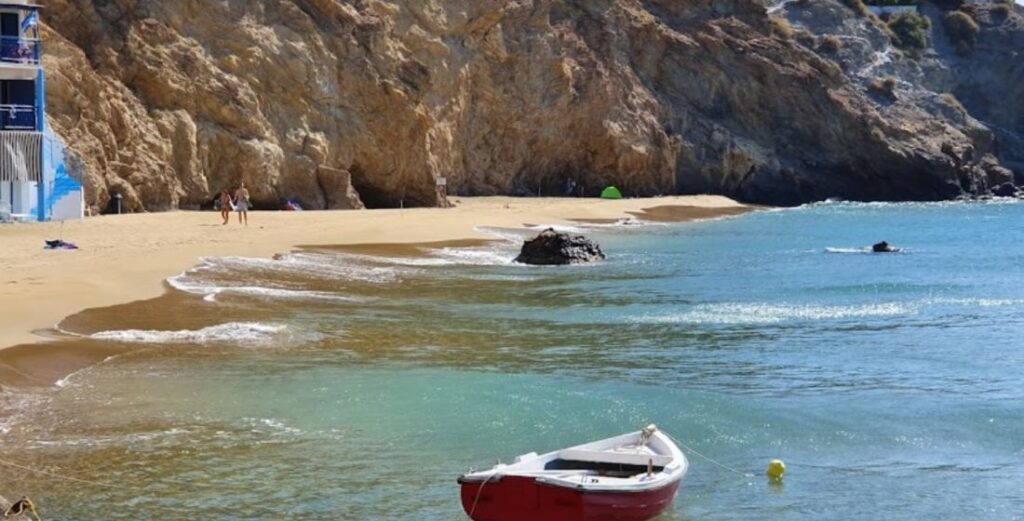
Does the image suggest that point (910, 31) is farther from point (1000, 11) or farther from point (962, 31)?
point (1000, 11)

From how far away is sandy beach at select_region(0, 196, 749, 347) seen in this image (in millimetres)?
19094

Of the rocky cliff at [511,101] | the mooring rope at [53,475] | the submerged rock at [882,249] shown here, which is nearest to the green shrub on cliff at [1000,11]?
the rocky cliff at [511,101]

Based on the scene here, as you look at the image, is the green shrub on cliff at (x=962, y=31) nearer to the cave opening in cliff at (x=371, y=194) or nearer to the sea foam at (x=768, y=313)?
the cave opening in cliff at (x=371, y=194)

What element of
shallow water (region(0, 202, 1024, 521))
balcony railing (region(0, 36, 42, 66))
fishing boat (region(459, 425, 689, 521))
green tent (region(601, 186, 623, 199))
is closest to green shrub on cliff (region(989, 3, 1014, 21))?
green tent (region(601, 186, 623, 199))

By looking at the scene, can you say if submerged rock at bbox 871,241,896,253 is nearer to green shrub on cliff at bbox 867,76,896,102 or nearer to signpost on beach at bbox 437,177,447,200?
signpost on beach at bbox 437,177,447,200

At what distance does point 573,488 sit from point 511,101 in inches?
2097

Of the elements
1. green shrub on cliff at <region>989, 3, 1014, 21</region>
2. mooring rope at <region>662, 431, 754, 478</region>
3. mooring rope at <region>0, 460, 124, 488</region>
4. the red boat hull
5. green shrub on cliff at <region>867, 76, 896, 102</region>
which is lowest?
mooring rope at <region>662, 431, 754, 478</region>

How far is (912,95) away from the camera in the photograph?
3492 inches

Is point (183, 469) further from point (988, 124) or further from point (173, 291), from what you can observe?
point (988, 124)

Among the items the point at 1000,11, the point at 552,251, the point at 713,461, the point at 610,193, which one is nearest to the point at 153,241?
the point at 552,251

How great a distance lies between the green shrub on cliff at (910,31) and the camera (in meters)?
97.4

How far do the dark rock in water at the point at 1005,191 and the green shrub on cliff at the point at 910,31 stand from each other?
1623cm

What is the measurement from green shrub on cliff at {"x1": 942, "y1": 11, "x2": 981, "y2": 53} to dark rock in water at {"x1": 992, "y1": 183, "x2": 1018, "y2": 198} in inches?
688

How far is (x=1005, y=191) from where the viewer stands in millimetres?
84875
